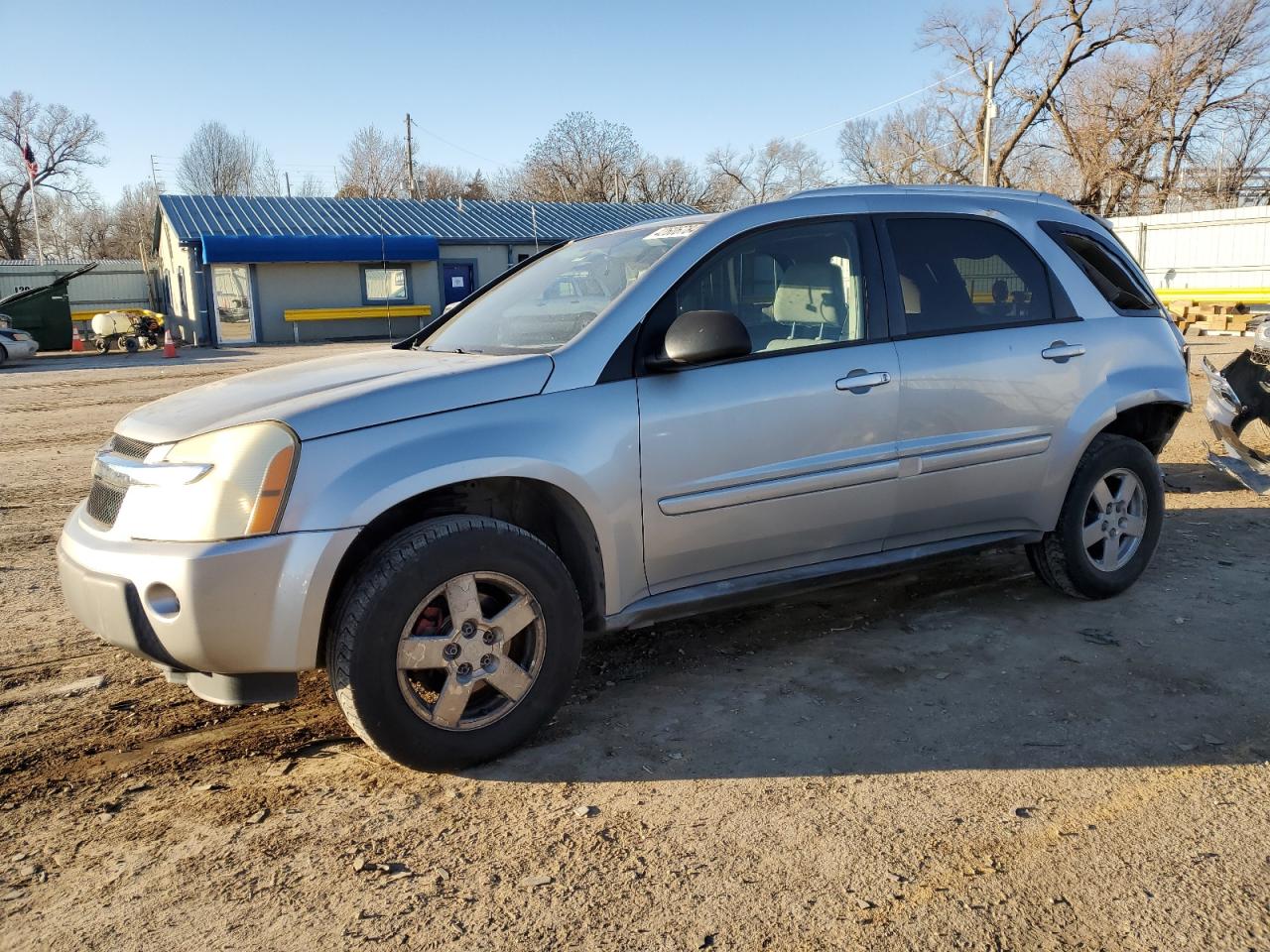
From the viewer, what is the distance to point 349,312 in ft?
108

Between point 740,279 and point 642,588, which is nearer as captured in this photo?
point 642,588

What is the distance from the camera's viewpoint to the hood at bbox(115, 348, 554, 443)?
122 inches

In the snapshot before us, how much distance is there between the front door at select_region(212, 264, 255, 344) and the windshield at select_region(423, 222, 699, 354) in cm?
2927

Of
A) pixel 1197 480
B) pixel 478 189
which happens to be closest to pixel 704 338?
pixel 1197 480

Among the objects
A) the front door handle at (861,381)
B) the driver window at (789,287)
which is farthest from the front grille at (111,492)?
the front door handle at (861,381)

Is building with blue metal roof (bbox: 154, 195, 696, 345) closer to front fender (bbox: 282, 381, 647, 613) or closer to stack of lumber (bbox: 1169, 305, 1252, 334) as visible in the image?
stack of lumber (bbox: 1169, 305, 1252, 334)

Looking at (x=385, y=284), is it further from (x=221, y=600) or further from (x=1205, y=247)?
(x=221, y=600)

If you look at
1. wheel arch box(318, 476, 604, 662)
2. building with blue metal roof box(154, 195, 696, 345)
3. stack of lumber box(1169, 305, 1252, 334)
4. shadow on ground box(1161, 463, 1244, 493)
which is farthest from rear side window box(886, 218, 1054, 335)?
building with blue metal roof box(154, 195, 696, 345)

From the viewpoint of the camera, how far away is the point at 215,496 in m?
2.92

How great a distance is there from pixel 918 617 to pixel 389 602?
8.81ft

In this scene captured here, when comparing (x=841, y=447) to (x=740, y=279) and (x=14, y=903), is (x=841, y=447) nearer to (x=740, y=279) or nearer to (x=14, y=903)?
(x=740, y=279)

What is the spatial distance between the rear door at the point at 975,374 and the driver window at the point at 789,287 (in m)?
0.20

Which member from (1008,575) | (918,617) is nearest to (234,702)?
(918,617)

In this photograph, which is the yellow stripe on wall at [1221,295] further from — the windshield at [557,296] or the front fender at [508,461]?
the front fender at [508,461]
